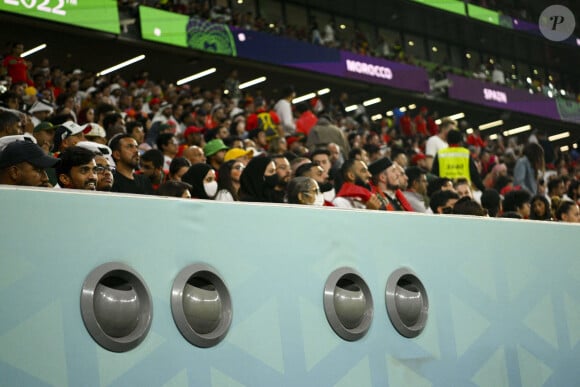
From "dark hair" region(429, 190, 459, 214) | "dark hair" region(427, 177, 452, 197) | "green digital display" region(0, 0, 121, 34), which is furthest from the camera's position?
"green digital display" region(0, 0, 121, 34)

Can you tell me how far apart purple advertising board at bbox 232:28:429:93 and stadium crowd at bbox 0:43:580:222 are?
19.8 ft

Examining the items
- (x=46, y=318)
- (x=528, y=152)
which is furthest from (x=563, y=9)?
(x=46, y=318)

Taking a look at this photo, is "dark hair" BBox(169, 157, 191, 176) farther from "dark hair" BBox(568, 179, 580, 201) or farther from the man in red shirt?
"dark hair" BBox(568, 179, 580, 201)

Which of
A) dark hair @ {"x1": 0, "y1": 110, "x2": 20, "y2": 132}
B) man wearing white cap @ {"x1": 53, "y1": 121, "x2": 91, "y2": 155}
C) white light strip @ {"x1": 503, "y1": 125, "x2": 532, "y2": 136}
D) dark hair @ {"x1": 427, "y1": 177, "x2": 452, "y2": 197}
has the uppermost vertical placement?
dark hair @ {"x1": 0, "y1": 110, "x2": 20, "y2": 132}

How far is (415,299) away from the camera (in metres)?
2.88

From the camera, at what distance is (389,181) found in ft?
21.8

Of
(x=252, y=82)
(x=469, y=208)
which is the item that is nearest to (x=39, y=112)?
(x=469, y=208)

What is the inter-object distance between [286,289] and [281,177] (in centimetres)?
370

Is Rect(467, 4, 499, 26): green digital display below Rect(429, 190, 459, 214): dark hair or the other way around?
the other way around

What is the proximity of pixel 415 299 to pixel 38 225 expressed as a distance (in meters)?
1.47

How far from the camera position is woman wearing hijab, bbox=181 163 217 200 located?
227 inches

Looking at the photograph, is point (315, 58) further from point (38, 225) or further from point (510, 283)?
point (38, 225)

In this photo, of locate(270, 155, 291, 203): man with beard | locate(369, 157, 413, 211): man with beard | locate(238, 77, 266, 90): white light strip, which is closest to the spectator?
locate(270, 155, 291, 203): man with beard

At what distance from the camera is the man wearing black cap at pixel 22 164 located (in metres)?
3.39
